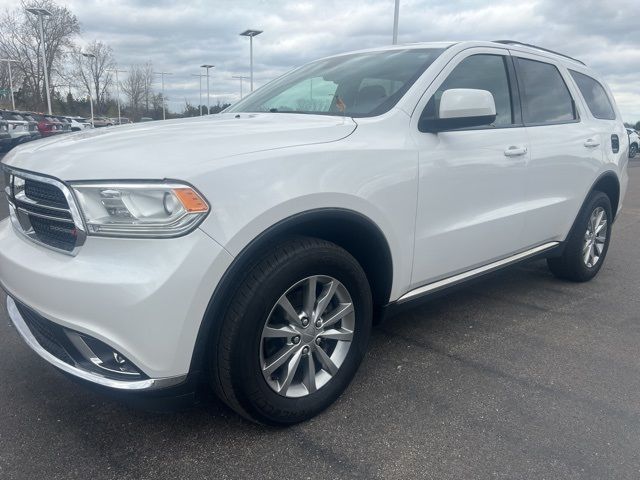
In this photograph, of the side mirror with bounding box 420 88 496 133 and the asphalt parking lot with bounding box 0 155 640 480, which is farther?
the side mirror with bounding box 420 88 496 133

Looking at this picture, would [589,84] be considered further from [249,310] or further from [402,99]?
[249,310]

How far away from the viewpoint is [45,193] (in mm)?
2174

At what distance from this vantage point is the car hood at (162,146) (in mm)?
1990

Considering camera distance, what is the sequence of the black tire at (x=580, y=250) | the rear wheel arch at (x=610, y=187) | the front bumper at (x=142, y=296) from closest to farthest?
the front bumper at (x=142, y=296), the black tire at (x=580, y=250), the rear wheel arch at (x=610, y=187)

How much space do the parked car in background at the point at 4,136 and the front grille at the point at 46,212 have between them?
16493 millimetres

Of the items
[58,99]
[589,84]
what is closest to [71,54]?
[58,99]

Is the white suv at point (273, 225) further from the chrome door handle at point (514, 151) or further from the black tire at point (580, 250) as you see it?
the black tire at point (580, 250)

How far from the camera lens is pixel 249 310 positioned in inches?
83.0

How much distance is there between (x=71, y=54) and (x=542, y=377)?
57640mm

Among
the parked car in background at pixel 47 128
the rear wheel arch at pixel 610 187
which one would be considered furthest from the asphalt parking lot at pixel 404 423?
the parked car in background at pixel 47 128

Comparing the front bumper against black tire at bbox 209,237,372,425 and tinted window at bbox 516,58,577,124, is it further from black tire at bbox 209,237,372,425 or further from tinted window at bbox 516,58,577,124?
tinted window at bbox 516,58,577,124

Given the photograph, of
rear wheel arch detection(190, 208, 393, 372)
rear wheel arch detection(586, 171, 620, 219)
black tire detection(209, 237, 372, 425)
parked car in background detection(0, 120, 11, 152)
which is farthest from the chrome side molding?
parked car in background detection(0, 120, 11, 152)

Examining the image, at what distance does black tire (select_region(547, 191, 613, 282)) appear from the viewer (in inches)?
174

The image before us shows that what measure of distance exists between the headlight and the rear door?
2.49 metres
